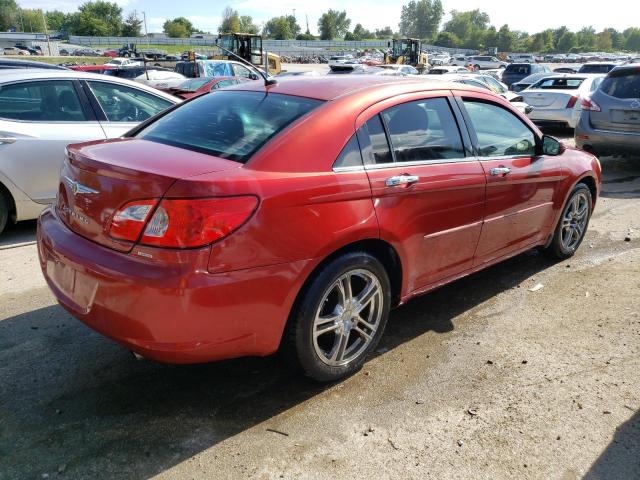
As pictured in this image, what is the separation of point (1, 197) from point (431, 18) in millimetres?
193479

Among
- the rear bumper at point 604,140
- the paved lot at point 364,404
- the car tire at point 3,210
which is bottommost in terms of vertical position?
A: the paved lot at point 364,404

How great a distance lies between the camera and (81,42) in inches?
3984

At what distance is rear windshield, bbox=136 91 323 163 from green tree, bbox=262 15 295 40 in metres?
130

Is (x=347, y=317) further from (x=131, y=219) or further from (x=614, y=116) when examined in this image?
(x=614, y=116)

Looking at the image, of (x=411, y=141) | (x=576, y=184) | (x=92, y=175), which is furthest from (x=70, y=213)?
(x=576, y=184)

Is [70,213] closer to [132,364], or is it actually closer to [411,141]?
[132,364]

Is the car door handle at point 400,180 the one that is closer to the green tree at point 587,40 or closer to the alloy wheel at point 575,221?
the alloy wheel at point 575,221

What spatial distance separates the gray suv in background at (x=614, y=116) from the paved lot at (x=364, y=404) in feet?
17.7

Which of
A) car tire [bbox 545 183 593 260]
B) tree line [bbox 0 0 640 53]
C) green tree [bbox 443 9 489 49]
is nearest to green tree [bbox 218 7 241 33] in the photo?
tree line [bbox 0 0 640 53]

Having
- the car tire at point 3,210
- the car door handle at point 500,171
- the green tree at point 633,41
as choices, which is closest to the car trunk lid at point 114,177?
the car door handle at point 500,171

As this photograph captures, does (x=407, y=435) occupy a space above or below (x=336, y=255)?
below

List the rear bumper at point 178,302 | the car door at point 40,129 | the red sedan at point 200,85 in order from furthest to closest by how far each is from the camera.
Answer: the red sedan at point 200,85
the car door at point 40,129
the rear bumper at point 178,302

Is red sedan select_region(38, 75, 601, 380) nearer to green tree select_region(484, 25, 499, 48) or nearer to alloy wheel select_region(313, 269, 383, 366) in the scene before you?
alloy wheel select_region(313, 269, 383, 366)

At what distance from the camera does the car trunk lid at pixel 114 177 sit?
250 centimetres
